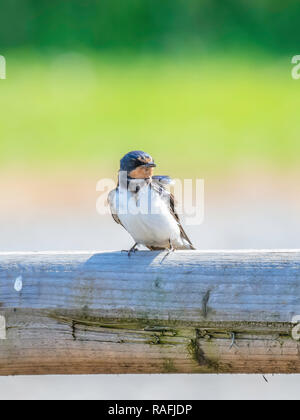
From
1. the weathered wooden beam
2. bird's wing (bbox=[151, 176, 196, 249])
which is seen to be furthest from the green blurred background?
the weathered wooden beam

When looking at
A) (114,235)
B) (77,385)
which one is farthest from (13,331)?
(114,235)

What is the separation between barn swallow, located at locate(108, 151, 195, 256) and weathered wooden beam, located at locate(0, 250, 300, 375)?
4.16ft

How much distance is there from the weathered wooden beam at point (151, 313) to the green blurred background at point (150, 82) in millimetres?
7150

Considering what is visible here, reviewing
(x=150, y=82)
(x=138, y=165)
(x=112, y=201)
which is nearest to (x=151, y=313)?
(x=112, y=201)

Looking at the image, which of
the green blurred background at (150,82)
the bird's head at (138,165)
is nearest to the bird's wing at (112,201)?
the bird's head at (138,165)

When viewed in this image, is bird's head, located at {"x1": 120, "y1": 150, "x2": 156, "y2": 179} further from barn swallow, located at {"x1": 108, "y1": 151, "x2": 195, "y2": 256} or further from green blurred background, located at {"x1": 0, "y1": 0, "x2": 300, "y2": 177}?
green blurred background, located at {"x1": 0, "y1": 0, "x2": 300, "y2": 177}

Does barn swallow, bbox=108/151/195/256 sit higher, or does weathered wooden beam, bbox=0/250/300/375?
barn swallow, bbox=108/151/195/256

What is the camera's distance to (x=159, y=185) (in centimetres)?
369

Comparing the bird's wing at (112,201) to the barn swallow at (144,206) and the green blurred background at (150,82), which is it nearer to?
the barn swallow at (144,206)

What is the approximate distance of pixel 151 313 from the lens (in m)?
2.05

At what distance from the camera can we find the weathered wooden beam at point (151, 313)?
78.7 inches

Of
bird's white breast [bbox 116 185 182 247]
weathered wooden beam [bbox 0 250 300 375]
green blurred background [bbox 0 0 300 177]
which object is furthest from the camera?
green blurred background [bbox 0 0 300 177]

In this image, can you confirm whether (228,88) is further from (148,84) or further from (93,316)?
(93,316)

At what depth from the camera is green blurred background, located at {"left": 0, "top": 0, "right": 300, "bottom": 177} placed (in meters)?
9.52
